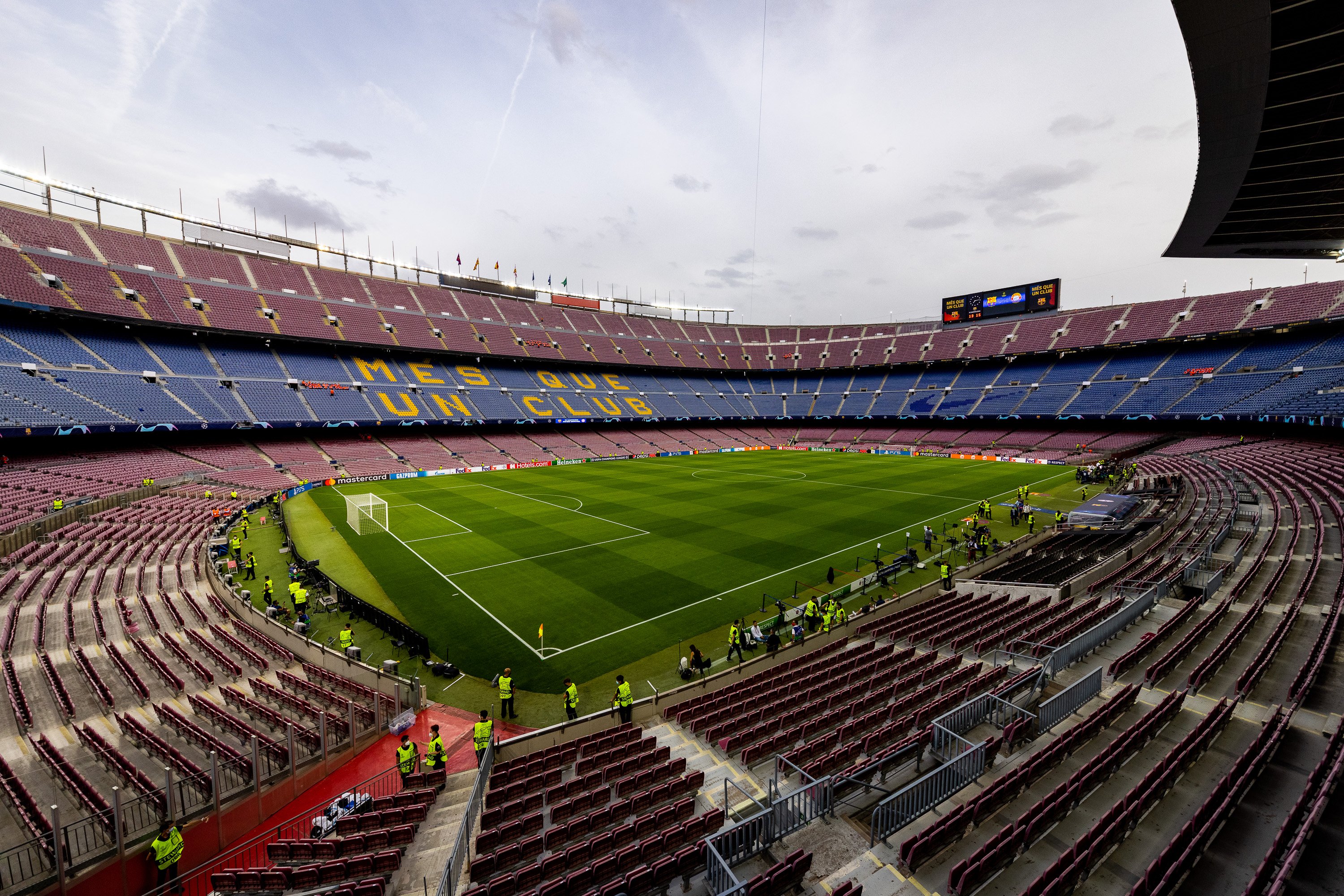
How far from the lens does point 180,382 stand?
158 feet

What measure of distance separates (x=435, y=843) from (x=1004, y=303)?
284ft

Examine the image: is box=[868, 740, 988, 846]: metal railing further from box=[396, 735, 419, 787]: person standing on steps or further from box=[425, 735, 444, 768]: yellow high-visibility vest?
box=[396, 735, 419, 787]: person standing on steps

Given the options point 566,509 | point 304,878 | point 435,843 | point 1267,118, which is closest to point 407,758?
point 435,843

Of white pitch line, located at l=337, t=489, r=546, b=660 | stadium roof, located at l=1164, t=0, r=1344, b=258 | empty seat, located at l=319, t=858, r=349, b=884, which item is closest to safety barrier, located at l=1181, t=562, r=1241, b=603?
stadium roof, located at l=1164, t=0, r=1344, b=258

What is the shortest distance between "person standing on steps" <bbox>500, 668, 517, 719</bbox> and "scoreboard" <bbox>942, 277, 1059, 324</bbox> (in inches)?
3241

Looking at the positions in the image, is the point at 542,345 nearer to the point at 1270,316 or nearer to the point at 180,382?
the point at 180,382

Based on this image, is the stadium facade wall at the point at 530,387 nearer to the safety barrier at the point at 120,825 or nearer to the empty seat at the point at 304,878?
the safety barrier at the point at 120,825

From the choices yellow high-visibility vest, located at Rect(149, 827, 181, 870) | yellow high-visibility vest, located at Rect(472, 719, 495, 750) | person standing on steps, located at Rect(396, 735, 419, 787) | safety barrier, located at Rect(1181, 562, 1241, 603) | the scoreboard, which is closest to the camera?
yellow high-visibility vest, located at Rect(149, 827, 181, 870)

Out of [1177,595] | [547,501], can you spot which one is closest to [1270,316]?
[1177,595]

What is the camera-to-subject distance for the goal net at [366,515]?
97.3ft

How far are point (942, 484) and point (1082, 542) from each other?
19987 mm

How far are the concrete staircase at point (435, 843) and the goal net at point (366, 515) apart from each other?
22694mm

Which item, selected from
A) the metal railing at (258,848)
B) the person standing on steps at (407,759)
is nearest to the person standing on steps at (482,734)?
the person standing on steps at (407,759)

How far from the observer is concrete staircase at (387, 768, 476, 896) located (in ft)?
23.4
